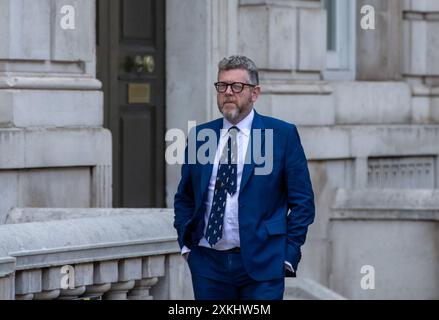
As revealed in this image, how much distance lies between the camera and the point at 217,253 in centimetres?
753

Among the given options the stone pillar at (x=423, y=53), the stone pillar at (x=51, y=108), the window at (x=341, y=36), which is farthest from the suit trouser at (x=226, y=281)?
the stone pillar at (x=423, y=53)

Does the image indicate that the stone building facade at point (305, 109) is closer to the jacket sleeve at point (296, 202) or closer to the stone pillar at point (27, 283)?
the stone pillar at point (27, 283)

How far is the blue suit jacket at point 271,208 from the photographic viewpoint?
745 centimetres

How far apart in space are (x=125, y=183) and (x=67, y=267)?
4.59 m

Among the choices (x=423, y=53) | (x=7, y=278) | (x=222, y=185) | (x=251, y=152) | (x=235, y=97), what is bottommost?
(x=7, y=278)

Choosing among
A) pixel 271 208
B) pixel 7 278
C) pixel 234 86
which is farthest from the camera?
pixel 7 278

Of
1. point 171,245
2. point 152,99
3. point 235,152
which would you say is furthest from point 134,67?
point 235,152

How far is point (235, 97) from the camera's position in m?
7.49

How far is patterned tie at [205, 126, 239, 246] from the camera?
748 centimetres

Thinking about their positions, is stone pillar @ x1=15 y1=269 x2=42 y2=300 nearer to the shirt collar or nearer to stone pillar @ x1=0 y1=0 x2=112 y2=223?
the shirt collar

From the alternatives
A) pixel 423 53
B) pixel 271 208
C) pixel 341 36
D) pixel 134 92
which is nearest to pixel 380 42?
pixel 341 36

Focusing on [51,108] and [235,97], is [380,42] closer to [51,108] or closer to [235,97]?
[51,108]

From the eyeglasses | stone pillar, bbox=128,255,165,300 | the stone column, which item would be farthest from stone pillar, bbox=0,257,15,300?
the stone column

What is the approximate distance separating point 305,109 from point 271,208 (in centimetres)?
627
